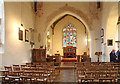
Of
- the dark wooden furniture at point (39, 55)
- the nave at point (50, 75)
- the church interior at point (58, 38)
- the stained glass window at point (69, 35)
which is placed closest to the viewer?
the nave at point (50, 75)

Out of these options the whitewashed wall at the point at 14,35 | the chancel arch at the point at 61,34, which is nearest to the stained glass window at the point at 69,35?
the chancel arch at the point at 61,34

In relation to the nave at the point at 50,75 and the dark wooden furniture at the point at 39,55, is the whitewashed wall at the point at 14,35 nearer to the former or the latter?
the dark wooden furniture at the point at 39,55

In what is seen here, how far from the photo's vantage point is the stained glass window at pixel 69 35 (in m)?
22.5

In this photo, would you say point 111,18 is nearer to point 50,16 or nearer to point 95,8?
point 95,8

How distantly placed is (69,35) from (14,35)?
13822 mm

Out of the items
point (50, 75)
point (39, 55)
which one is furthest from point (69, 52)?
point (50, 75)

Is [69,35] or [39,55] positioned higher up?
[69,35]

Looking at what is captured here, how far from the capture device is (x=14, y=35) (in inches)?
370

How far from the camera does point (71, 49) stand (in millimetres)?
21656

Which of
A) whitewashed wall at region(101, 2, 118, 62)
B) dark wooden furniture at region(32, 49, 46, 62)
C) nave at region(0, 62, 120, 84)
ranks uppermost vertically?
whitewashed wall at region(101, 2, 118, 62)

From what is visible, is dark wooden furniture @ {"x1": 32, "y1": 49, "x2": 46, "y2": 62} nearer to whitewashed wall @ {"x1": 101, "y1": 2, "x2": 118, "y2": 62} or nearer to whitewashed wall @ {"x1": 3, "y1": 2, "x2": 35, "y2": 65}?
whitewashed wall @ {"x1": 3, "y1": 2, "x2": 35, "y2": 65}

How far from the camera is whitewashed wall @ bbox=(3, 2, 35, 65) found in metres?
8.45

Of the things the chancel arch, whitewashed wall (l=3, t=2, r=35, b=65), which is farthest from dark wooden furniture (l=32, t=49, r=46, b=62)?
the chancel arch

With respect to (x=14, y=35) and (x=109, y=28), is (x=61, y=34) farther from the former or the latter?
(x=14, y=35)
